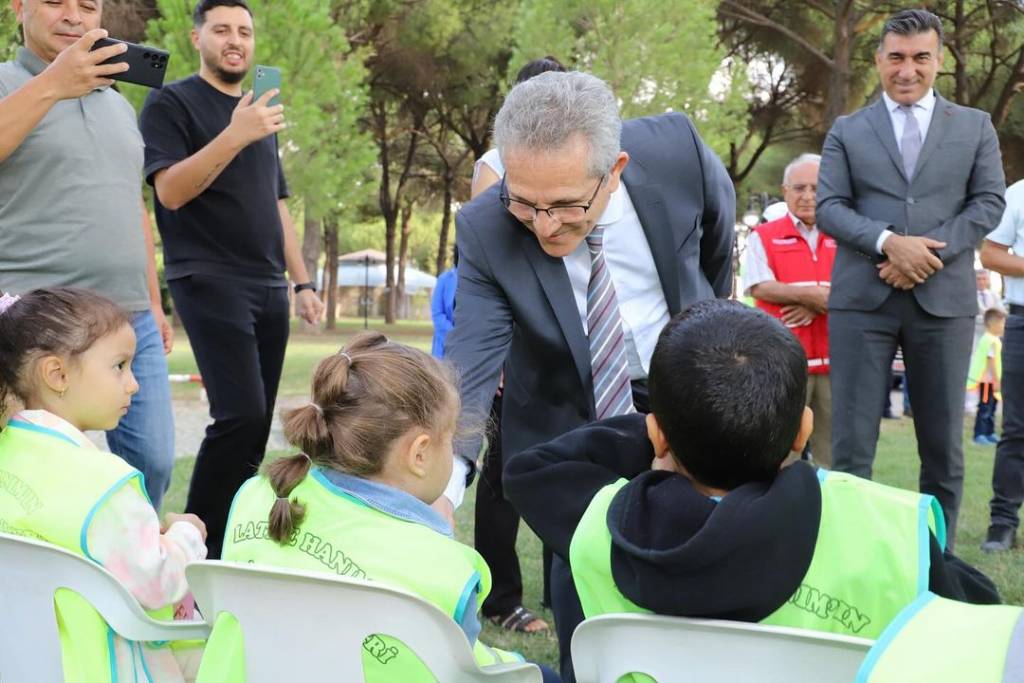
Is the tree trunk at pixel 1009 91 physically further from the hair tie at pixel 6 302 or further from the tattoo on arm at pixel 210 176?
the hair tie at pixel 6 302

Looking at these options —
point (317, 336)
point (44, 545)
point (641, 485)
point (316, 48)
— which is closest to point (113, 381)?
point (44, 545)

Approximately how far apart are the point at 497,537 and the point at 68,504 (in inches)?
92.3

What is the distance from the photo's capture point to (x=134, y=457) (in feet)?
12.1

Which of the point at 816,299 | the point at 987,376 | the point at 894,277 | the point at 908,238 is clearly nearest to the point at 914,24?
the point at 908,238

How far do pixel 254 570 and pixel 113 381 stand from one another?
4.21ft

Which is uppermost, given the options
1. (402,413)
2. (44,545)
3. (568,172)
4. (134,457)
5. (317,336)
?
(568,172)

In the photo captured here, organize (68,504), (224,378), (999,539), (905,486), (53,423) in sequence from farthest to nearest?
(905,486)
(999,539)
(224,378)
(53,423)
(68,504)

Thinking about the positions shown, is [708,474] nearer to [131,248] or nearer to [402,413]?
[402,413]

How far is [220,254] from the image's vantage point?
4.37 m

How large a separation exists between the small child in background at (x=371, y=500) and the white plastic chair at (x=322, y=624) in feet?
0.14

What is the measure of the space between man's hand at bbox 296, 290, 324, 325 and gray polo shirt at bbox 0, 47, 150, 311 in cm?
140

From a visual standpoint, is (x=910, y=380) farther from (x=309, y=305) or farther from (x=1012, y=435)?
(x=309, y=305)

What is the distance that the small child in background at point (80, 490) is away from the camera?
2.11 m

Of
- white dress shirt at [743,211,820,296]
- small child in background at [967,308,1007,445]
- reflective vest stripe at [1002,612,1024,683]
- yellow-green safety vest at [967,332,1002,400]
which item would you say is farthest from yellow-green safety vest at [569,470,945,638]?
yellow-green safety vest at [967,332,1002,400]
